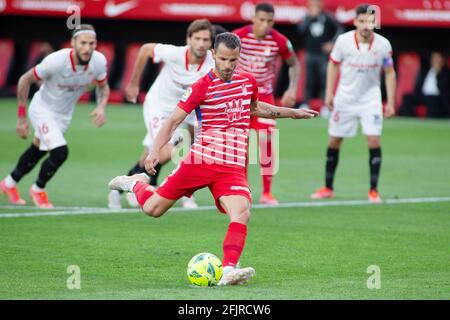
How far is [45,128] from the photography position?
1349 cm

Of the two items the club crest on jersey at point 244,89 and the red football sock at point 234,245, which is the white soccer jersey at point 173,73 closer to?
the club crest on jersey at point 244,89

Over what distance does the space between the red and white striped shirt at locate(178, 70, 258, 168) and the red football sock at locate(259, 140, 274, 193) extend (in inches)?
189

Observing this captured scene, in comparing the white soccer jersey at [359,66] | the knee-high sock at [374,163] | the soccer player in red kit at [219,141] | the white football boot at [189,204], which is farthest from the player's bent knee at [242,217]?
the white soccer jersey at [359,66]

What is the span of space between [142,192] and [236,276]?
1.59 m

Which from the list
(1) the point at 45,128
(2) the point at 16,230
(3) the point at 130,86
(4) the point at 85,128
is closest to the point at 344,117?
(3) the point at 130,86

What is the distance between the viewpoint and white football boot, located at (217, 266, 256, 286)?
8.72 m

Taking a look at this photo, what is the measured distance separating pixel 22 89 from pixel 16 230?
2.27 meters

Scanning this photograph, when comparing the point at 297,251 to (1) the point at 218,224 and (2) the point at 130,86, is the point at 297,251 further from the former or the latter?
(2) the point at 130,86

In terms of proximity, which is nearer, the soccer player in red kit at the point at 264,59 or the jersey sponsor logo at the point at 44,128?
the jersey sponsor logo at the point at 44,128

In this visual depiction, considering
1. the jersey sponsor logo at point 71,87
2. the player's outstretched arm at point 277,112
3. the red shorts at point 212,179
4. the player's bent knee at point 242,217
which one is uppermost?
the jersey sponsor logo at point 71,87

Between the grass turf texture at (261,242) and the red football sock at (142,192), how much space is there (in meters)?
0.58

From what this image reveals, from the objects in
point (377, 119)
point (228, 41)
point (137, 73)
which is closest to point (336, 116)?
point (377, 119)

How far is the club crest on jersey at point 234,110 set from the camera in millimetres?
9461

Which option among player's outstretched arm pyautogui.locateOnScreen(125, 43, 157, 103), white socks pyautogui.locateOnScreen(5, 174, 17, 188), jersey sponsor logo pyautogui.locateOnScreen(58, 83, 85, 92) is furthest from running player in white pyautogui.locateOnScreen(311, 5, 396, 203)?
white socks pyautogui.locateOnScreen(5, 174, 17, 188)
